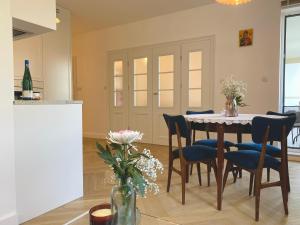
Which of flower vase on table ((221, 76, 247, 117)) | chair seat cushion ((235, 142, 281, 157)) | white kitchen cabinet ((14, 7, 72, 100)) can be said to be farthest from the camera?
white kitchen cabinet ((14, 7, 72, 100))

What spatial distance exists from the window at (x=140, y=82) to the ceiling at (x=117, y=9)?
0.93 meters

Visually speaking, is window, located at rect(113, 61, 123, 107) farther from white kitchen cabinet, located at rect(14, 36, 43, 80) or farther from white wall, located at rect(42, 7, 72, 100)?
white kitchen cabinet, located at rect(14, 36, 43, 80)

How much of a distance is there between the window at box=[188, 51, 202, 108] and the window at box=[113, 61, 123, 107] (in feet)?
5.77

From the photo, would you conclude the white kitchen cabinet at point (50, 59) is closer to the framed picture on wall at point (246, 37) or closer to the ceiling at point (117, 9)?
the ceiling at point (117, 9)

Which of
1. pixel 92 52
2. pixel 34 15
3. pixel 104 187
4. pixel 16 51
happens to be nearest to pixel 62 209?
pixel 104 187

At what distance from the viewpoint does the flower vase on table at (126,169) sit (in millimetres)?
930

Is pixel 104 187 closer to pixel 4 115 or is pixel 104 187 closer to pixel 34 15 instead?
pixel 4 115

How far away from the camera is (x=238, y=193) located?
8.44 ft

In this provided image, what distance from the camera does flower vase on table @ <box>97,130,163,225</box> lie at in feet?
3.05

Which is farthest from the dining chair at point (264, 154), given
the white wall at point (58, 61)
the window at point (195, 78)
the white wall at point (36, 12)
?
the white wall at point (58, 61)

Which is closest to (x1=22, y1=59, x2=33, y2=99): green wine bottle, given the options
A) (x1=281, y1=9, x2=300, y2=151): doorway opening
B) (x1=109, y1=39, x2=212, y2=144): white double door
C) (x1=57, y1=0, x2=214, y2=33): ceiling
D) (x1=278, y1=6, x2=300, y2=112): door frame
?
(x1=57, y1=0, x2=214, y2=33): ceiling

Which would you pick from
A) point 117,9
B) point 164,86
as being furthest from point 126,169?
point 117,9

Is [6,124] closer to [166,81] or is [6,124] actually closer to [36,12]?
[36,12]

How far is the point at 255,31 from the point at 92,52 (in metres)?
3.85
